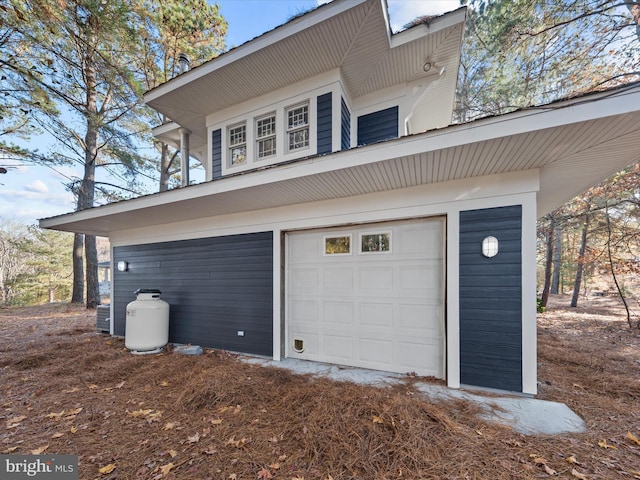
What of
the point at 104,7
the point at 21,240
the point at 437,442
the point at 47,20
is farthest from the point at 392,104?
the point at 21,240

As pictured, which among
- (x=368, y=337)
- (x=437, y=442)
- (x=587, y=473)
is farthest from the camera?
(x=368, y=337)

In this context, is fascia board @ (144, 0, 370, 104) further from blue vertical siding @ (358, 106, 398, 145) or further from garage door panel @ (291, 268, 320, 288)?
garage door panel @ (291, 268, 320, 288)

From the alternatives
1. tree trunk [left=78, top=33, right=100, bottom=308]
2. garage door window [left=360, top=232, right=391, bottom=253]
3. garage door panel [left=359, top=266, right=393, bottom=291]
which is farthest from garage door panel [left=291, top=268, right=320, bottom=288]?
tree trunk [left=78, top=33, right=100, bottom=308]

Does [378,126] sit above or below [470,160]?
above

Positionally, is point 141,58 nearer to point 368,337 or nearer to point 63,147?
point 63,147

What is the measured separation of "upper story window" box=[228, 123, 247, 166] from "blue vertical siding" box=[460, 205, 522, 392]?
166 inches

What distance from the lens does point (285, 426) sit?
7.94 feet

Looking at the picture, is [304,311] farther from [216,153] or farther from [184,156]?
[184,156]

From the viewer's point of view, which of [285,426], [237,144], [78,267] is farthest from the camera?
[78,267]

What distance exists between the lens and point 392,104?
4.86 metres

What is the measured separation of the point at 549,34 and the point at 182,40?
10.2m

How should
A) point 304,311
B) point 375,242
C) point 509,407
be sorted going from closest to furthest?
point 509,407, point 375,242, point 304,311

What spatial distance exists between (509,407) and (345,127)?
4475 mm

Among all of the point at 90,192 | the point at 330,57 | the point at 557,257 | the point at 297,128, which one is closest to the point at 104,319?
the point at 90,192
